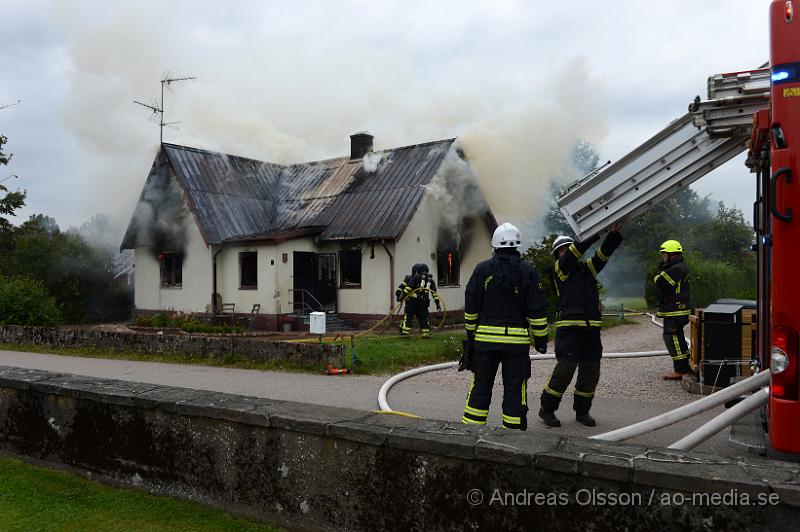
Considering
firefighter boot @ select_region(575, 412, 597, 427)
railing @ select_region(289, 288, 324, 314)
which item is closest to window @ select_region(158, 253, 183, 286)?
railing @ select_region(289, 288, 324, 314)

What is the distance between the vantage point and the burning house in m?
19.6

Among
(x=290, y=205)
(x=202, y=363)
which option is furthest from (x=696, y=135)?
(x=290, y=205)

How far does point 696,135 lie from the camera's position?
5.70 metres

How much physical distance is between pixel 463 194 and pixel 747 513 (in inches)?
721

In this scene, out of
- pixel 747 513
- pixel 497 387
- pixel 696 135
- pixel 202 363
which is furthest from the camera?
pixel 202 363

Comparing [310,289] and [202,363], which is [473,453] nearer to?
[202,363]

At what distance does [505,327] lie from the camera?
17.5 feet

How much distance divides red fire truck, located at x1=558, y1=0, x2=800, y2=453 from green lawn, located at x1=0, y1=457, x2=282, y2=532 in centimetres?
299

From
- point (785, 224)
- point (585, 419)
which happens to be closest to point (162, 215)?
point (585, 419)

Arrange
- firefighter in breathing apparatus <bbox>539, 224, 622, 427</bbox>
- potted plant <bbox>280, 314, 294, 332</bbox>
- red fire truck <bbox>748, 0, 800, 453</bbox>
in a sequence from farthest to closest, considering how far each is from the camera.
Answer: potted plant <bbox>280, 314, 294, 332</bbox> < firefighter in breathing apparatus <bbox>539, 224, 622, 427</bbox> < red fire truck <bbox>748, 0, 800, 453</bbox>

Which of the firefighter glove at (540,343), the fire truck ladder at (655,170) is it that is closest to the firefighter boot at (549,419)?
the firefighter glove at (540,343)

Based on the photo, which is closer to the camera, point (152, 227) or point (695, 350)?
point (695, 350)

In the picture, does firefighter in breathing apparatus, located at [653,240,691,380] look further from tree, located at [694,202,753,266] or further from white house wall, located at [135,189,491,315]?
tree, located at [694,202,753,266]

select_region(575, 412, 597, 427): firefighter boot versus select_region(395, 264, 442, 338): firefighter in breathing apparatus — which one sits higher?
select_region(395, 264, 442, 338): firefighter in breathing apparatus
